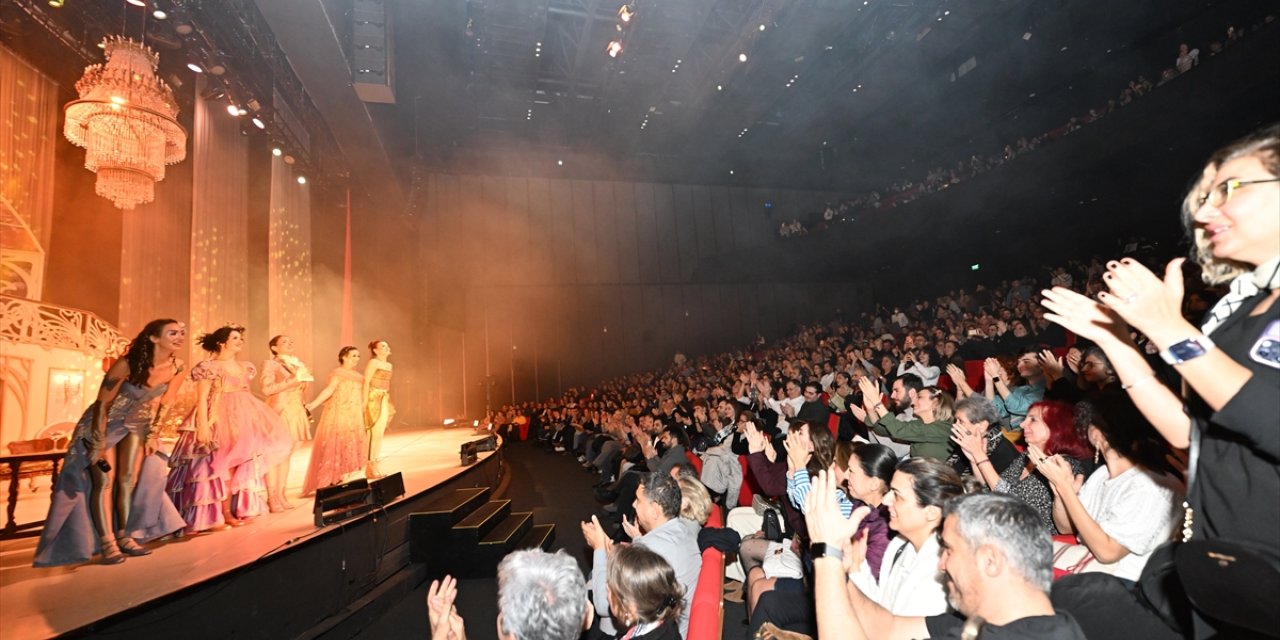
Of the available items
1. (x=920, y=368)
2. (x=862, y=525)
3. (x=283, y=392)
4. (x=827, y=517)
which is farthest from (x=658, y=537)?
→ (x=920, y=368)

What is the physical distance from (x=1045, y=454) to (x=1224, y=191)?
192 centimetres

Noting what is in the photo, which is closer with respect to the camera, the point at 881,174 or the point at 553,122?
the point at 553,122

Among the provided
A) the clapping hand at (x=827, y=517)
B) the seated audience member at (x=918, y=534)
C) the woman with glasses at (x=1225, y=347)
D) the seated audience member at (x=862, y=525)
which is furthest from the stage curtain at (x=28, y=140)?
the woman with glasses at (x=1225, y=347)

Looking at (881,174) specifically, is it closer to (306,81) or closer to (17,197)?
(306,81)

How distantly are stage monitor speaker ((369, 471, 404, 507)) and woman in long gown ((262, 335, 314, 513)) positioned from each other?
3.04 feet

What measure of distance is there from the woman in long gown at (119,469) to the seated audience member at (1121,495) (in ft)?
15.6

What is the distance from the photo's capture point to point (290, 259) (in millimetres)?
9016

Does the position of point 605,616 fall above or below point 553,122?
below

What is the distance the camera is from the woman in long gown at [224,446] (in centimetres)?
393

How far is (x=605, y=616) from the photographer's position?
278cm

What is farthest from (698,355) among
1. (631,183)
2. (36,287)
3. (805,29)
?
(36,287)

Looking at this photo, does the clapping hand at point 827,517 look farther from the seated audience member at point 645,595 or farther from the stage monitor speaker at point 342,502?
the stage monitor speaker at point 342,502

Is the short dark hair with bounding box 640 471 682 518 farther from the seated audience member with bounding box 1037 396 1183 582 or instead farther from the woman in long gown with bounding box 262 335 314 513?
the woman in long gown with bounding box 262 335 314 513

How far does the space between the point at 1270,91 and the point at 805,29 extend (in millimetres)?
5888
